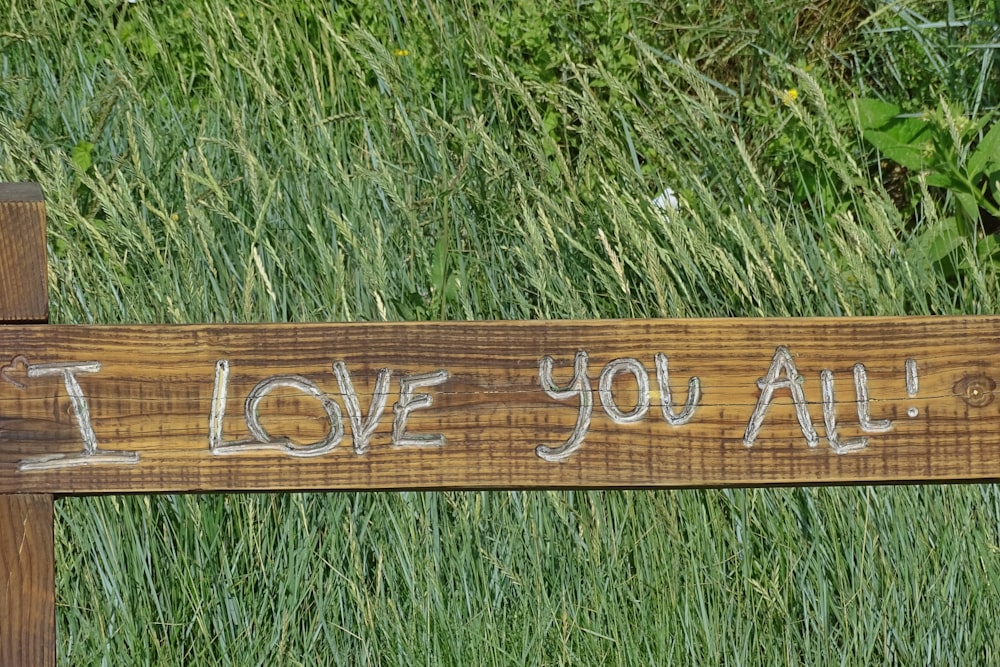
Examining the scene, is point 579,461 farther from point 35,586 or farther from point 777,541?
point 777,541

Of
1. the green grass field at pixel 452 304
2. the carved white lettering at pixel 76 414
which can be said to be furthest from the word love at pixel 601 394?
the green grass field at pixel 452 304

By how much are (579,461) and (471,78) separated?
1.83 meters

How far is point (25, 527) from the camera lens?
0.98 meters

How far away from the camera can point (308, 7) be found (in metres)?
2.74

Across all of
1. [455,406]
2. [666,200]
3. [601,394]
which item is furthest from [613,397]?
[666,200]

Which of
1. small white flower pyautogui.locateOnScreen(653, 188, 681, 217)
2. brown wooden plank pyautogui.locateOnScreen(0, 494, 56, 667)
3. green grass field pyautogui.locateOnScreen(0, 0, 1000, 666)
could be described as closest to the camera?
brown wooden plank pyautogui.locateOnScreen(0, 494, 56, 667)

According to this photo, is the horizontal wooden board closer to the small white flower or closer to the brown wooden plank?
the brown wooden plank

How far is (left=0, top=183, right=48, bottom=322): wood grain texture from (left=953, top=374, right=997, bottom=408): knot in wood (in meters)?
0.79

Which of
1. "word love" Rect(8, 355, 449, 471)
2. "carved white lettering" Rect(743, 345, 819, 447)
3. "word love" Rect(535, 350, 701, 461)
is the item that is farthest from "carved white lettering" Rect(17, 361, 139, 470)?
"carved white lettering" Rect(743, 345, 819, 447)

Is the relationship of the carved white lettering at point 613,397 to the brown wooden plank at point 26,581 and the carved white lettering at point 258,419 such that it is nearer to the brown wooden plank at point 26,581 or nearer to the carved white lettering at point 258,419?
the carved white lettering at point 258,419

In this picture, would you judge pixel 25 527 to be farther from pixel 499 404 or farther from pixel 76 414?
pixel 499 404

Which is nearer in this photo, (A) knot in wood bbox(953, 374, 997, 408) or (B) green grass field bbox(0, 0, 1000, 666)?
(A) knot in wood bbox(953, 374, 997, 408)

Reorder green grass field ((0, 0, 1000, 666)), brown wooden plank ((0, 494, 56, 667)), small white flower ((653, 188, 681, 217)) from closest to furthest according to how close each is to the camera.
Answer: brown wooden plank ((0, 494, 56, 667))
green grass field ((0, 0, 1000, 666))
small white flower ((653, 188, 681, 217))

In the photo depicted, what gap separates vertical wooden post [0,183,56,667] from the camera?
0.97 metres
